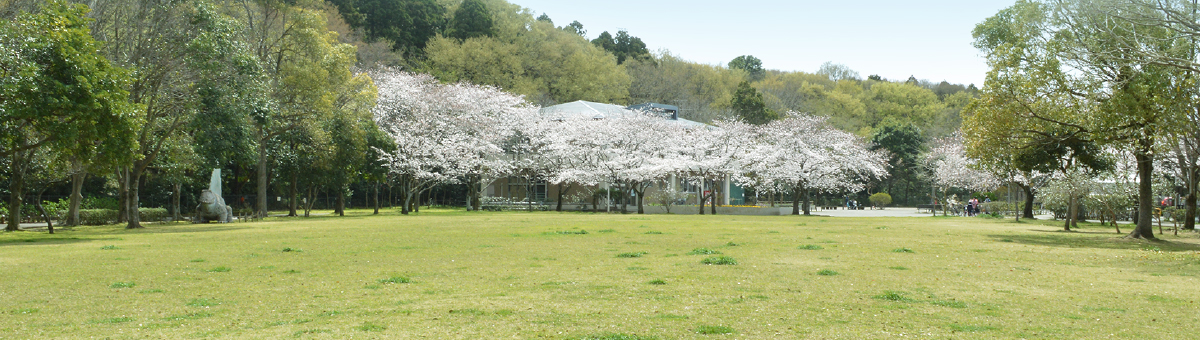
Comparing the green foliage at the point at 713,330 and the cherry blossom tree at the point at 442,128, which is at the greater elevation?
the cherry blossom tree at the point at 442,128

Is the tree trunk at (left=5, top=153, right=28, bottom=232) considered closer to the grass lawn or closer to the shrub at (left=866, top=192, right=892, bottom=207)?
the grass lawn

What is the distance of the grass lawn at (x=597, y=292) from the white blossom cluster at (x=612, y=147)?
26.0 metres

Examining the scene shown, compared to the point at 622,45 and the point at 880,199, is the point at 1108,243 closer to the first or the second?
the point at 880,199

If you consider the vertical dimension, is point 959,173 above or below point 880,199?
above

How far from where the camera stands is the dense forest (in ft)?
68.8

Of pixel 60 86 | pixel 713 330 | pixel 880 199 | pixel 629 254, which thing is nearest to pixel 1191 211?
pixel 629 254

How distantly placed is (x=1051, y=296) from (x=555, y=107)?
4999 centimetres

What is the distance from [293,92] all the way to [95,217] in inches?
354

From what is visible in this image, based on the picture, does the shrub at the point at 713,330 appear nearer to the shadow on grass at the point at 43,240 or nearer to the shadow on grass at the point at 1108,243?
the shadow on grass at the point at 1108,243

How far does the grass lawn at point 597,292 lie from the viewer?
6703 mm

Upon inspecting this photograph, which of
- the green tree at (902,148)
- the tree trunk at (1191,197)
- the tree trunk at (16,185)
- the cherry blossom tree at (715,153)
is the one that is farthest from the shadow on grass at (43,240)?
the green tree at (902,148)

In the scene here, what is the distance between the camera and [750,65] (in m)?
116

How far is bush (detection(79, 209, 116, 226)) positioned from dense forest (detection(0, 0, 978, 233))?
559mm

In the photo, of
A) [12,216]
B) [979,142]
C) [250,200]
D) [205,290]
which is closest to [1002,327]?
[205,290]
